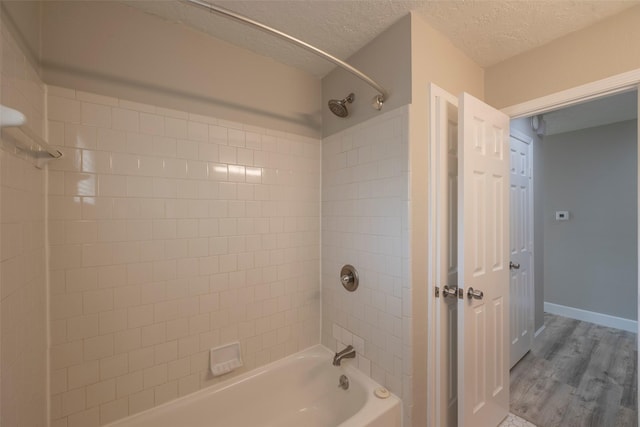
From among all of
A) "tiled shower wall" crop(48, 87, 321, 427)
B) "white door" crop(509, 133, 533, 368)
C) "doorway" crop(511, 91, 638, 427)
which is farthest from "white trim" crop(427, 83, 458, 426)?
"white door" crop(509, 133, 533, 368)

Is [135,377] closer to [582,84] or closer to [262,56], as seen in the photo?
[262,56]

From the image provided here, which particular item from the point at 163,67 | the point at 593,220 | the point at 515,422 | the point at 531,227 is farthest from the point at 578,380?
the point at 163,67

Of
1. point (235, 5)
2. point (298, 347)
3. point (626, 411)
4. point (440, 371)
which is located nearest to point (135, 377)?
point (298, 347)

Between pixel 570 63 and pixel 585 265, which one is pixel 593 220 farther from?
pixel 570 63

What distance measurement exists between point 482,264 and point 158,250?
5.65ft

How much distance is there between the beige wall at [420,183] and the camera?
1271mm

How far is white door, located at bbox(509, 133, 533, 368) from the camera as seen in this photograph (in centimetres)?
218

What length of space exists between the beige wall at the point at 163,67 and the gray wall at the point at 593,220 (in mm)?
3576

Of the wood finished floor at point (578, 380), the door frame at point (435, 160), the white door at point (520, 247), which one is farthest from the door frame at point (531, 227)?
the door frame at point (435, 160)

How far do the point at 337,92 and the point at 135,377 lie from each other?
197cm

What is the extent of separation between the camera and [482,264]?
1.40m

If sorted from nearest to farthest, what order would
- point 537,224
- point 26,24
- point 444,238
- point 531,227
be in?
point 26,24 → point 444,238 → point 531,227 → point 537,224

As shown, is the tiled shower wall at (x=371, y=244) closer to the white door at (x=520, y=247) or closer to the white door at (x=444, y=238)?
the white door at (x=444, y=238)

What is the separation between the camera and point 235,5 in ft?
4.00
